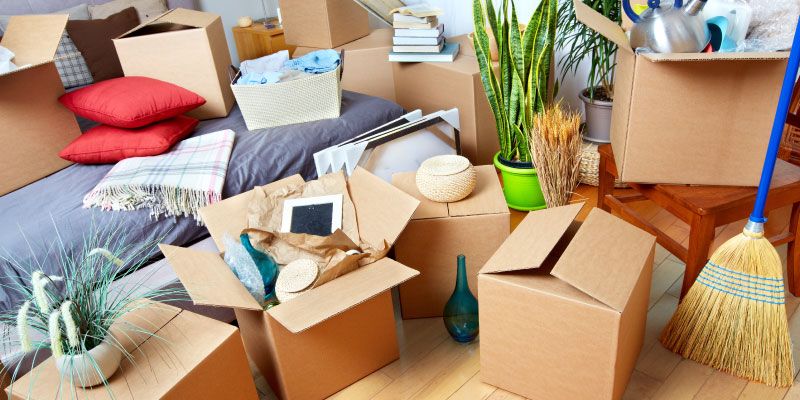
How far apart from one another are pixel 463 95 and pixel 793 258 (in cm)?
136

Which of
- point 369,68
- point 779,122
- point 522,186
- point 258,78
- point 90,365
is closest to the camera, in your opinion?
point 90,365

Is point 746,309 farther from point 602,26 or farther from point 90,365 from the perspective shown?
point 90,365

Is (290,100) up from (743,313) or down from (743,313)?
up

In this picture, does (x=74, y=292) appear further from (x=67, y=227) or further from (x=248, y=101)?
(x=248, y=101)

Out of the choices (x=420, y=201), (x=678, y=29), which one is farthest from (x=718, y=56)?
(x=420, y=201)

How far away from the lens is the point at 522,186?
2355 millimetres

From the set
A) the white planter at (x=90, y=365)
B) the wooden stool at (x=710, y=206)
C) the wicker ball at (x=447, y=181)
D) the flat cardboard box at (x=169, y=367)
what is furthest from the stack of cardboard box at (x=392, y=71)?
the white planter at (x=90, y=365)

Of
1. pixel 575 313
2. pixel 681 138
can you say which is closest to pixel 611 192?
pixel 681 138

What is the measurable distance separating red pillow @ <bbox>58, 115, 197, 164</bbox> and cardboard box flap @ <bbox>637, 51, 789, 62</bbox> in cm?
157

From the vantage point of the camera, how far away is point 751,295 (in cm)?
150

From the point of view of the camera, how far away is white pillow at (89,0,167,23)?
3.09 metres

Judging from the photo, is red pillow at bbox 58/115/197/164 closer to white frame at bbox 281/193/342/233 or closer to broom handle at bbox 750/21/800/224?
white frame at bbox 281/193/342/233

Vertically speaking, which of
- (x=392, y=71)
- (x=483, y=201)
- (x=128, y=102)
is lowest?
(x=483, y=201)

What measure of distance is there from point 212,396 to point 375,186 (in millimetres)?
767
